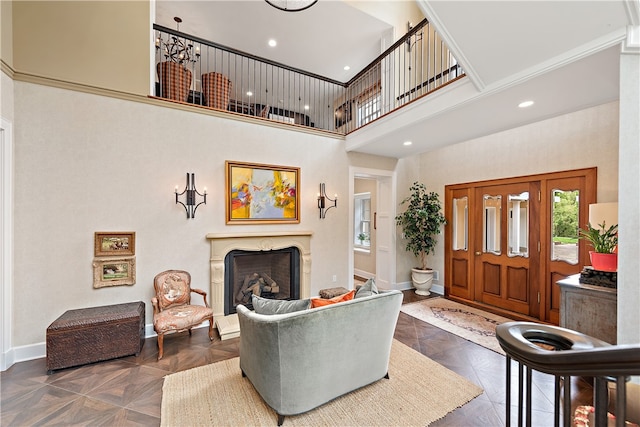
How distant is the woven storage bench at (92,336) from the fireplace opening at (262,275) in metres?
1.29

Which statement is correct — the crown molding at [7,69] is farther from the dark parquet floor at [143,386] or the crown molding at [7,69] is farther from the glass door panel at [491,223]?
the glass door panel at [491,223]

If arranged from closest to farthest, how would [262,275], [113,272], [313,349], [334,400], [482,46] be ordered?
[313,349] → [334,400] → [482,46] → [113,272] → [262,275]

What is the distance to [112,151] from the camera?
10.7 feet

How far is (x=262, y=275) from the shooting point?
14.8 ft

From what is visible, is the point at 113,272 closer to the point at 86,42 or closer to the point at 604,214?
the point at 86,42

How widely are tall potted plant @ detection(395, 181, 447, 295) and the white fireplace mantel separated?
2094 mm

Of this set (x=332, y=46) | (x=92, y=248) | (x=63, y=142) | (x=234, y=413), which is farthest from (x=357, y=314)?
(x=332, y=46)

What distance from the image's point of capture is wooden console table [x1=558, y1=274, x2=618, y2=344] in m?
2.42

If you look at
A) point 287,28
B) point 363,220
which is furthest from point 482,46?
point 363,220

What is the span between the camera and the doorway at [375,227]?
5246mm

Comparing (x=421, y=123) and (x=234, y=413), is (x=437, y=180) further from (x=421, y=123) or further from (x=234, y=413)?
(x=234, y=413)

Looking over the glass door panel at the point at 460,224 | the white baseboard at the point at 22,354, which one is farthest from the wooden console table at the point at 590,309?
the white baseboard at the point at 22,354

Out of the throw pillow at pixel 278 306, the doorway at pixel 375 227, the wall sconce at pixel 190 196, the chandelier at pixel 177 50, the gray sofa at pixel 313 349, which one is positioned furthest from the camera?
the doorway at pixel 375 227

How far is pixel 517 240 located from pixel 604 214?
1.49m
